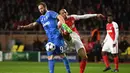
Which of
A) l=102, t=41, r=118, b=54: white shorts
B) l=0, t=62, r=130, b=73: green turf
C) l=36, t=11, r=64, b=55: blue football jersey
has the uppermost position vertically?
l=36, t=11, r=64, b=55: blue football jersey

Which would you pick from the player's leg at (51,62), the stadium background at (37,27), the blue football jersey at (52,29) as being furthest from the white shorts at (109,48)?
the stadium background at (37,27)

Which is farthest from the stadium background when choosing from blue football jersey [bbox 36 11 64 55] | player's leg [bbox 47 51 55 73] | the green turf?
player's leg [bbox 47 51 55 73]

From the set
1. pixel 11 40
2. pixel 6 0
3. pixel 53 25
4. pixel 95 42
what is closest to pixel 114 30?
pixel 53 25

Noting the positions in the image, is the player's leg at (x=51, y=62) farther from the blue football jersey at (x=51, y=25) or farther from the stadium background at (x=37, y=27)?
the stadium background at (x=37, y=27)

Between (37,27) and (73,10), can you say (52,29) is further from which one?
(73,10)

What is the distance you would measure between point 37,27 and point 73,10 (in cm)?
290

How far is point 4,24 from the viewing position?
31953mm

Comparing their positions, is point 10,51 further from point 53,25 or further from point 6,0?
point 53,25

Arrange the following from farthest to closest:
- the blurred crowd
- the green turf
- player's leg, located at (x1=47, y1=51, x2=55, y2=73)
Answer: the blurred crowd → the green turf → player's leg, located at (x1=47, y1=51, x2=55, y2=73)

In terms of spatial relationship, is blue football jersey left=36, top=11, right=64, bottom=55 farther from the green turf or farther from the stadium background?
the stadium background

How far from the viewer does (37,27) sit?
31.5 meters

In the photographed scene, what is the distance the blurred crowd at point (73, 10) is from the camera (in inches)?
1182

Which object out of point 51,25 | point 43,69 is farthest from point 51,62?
point 43,69

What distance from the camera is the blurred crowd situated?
98.5ft
